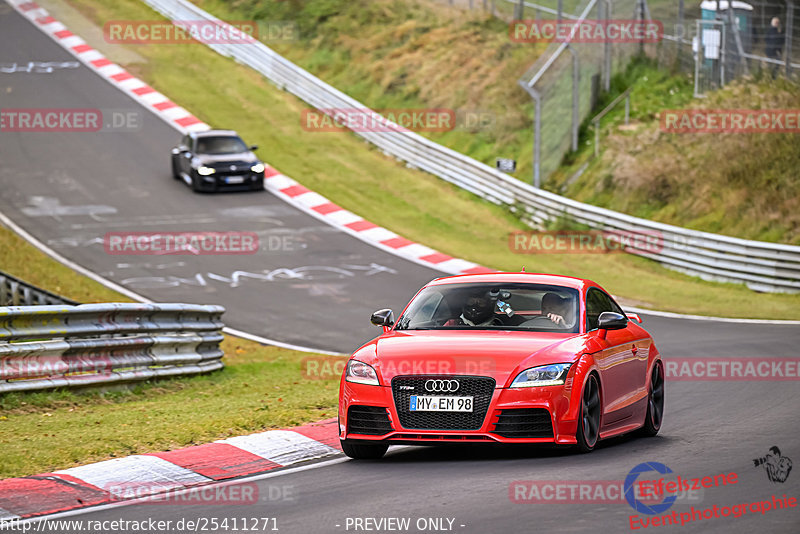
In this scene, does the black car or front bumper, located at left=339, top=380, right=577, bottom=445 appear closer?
front bumper, located at left=339, top=380, right=577, bottom=445

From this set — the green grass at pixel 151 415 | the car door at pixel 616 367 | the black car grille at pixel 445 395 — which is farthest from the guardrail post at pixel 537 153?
the black car grille at pixel 445 395

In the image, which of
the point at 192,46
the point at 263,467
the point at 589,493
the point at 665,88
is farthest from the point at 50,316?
the point at 192,46

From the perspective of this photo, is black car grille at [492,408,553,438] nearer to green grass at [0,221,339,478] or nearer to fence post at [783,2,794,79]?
green grass at [0,221,339,478]

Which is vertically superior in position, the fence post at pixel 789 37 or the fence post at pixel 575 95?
the fence post at pixel 789 37

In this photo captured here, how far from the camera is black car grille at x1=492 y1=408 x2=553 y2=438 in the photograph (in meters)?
9.04

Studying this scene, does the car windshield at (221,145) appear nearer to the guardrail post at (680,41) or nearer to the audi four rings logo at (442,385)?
the guardrail post at (680,41)

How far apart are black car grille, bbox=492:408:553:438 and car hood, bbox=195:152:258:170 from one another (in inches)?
928

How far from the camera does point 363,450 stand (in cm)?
970

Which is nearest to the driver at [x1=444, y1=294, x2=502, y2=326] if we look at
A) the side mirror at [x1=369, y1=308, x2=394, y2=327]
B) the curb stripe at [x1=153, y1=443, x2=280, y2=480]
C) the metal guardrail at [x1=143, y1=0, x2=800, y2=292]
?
the side mirror at [x1=369, y1=308, x2=394, y2=327]

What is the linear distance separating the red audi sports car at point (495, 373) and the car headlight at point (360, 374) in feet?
0.03

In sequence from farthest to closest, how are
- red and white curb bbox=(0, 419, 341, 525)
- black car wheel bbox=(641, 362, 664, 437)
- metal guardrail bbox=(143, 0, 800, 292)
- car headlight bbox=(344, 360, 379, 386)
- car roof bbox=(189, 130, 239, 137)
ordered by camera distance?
1. car roof bbox=(189, 130, 239, 137)
2. metal guardrail bbox=(143, 0, 800, 292)
3. black car wheel bbox=(641, 362, 664, 437)
4. car headlight bbox=(344, 360, 379, 386)
5. red and white curb bbox=(0, 419, 341, 525)

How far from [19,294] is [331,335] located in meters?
5.38

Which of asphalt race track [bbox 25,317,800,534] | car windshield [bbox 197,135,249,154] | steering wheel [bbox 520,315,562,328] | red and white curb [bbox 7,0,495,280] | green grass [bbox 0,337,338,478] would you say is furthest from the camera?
car windshield [bbox 197,135,249,154]

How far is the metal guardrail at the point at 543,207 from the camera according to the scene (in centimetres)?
2509
